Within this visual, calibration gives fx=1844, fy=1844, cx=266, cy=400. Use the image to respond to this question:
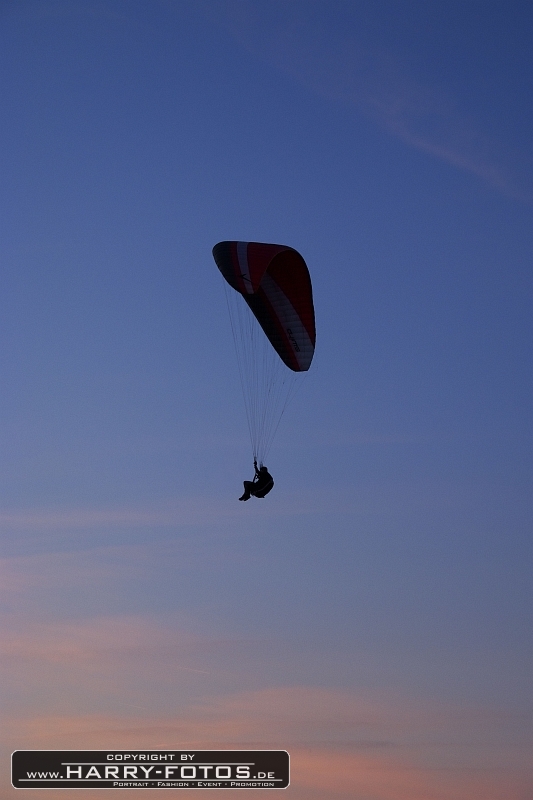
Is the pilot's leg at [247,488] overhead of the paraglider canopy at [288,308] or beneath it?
beneath

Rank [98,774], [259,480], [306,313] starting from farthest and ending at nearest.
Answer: [306,313]
[259,480]
[98,774]

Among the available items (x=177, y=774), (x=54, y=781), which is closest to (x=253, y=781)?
(x=177, y=774)

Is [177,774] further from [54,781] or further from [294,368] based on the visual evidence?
[294,368]

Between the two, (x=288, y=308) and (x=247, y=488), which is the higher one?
(x=288, y=308)

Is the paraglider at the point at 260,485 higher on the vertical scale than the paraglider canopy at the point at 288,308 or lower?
lower

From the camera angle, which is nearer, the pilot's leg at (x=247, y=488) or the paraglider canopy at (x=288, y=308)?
the pilot's leg at (x=247, y=488)

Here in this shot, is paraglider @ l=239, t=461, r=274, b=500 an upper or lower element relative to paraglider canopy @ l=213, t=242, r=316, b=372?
lower

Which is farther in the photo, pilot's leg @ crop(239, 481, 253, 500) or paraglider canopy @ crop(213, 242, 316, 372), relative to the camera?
paraglider canopy @ crop(213, 242, 316, 372)

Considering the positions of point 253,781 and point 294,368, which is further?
point 294,368

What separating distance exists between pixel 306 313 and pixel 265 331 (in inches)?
77.9

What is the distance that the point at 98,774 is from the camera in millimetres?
62000

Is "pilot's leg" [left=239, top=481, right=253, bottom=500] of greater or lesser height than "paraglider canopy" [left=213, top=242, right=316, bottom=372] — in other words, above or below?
below

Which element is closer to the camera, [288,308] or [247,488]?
[247,488]

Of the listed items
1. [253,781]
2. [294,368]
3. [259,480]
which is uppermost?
[294,368]
